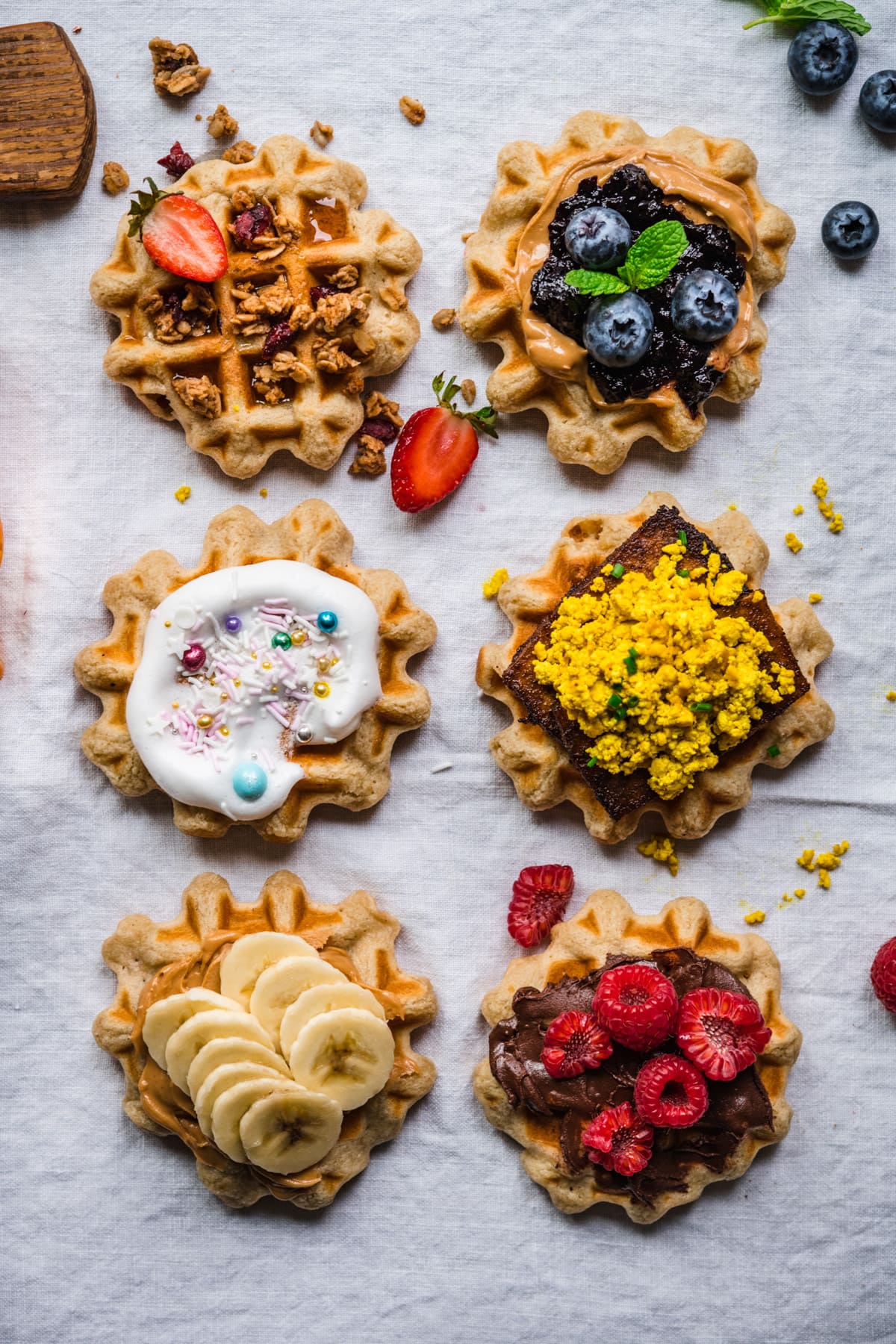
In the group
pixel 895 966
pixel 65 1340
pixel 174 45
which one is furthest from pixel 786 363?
pixel 65 1340

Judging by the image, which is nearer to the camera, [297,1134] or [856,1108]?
[297,1134]

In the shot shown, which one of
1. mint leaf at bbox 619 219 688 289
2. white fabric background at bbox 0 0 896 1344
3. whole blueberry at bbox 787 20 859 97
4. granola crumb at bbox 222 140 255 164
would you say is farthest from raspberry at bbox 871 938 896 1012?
granola crumb at bbox 222 140 255 164

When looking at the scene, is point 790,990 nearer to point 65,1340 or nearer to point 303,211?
point 65,1340

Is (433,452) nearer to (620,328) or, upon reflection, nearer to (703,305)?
(620,328)

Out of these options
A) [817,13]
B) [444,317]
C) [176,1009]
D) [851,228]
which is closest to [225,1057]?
[176,1009]

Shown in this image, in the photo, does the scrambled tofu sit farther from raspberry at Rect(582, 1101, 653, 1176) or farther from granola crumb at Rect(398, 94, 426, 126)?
granola crumb at Rect(398, 94, 426, 126)

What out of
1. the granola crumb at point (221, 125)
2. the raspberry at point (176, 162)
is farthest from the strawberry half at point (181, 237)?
the granola crumb at point (221, 125)
